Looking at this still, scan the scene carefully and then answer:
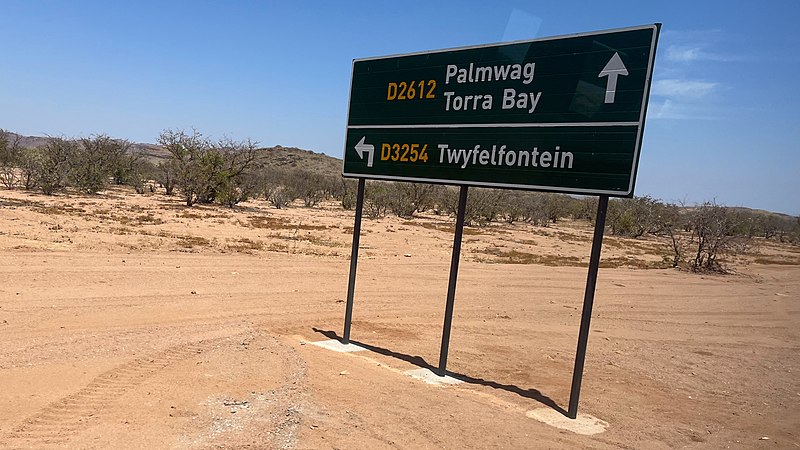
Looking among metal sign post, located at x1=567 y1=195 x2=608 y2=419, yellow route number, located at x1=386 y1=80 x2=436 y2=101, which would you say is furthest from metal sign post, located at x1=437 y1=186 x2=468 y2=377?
metal sign post, located at x1=567 y1=195 x2=608 y2=419

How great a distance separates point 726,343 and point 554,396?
18.6 ft

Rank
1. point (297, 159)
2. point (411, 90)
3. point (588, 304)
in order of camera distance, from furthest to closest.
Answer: point (297, 159) → point (411, 90) → point (588, 304)

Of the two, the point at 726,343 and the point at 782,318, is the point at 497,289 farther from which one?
the point at 782,318

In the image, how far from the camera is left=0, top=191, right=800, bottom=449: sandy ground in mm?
4652

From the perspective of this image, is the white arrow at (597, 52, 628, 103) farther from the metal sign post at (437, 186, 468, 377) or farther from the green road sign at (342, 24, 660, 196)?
Answer: the metal sign post at (437, 186, 468, 377)

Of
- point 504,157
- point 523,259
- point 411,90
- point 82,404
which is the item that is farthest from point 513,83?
point 523,259

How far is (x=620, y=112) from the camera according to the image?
5117mm

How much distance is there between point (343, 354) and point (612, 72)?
4448mm

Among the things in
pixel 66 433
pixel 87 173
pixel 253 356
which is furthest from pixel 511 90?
pixel 87 173

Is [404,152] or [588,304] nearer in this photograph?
[588,304]

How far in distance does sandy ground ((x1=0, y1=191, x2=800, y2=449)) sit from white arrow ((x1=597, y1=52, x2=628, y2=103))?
3125mm

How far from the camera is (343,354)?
7.12 m

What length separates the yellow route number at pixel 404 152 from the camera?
6.79 metres

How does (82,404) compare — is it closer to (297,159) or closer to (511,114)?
(511,114)
